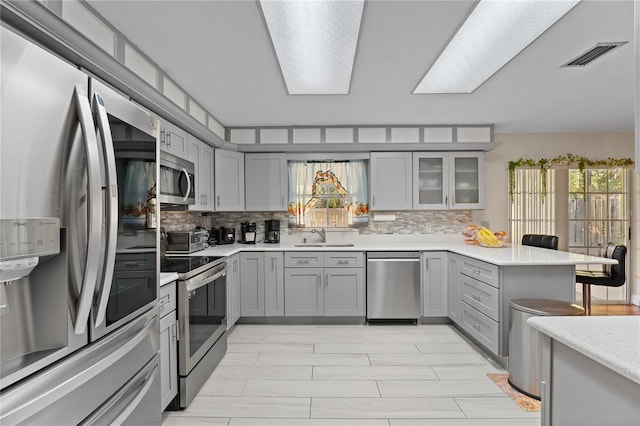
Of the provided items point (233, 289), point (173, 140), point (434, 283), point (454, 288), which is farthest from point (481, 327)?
point (173, 140)

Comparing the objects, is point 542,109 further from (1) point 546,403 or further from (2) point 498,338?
(1) point 546,403

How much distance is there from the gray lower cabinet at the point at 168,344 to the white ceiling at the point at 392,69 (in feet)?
5.15

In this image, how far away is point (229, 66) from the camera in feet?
8.80

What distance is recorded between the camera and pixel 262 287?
14.0 ft

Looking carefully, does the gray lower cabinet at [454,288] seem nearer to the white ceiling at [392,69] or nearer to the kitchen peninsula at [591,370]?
the white ceiling at [392,69]

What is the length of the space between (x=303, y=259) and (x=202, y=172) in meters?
1.53

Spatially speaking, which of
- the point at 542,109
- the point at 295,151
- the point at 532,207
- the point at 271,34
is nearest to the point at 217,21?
the point at 271,34

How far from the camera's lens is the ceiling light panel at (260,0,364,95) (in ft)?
6.37

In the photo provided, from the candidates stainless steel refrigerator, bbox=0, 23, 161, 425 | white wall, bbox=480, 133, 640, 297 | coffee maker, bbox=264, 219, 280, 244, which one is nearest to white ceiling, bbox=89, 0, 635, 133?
white wall, bbox=480, 133, 640, 297

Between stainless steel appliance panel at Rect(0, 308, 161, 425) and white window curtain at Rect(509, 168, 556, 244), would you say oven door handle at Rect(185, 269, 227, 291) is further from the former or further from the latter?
white window curtain at Rect(509, 168, 556, 244)

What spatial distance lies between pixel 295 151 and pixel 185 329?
291 cm

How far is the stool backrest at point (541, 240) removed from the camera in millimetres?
4316

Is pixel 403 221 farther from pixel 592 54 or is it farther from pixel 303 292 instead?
pixel 592 54

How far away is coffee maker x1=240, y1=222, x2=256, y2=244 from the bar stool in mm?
3853
